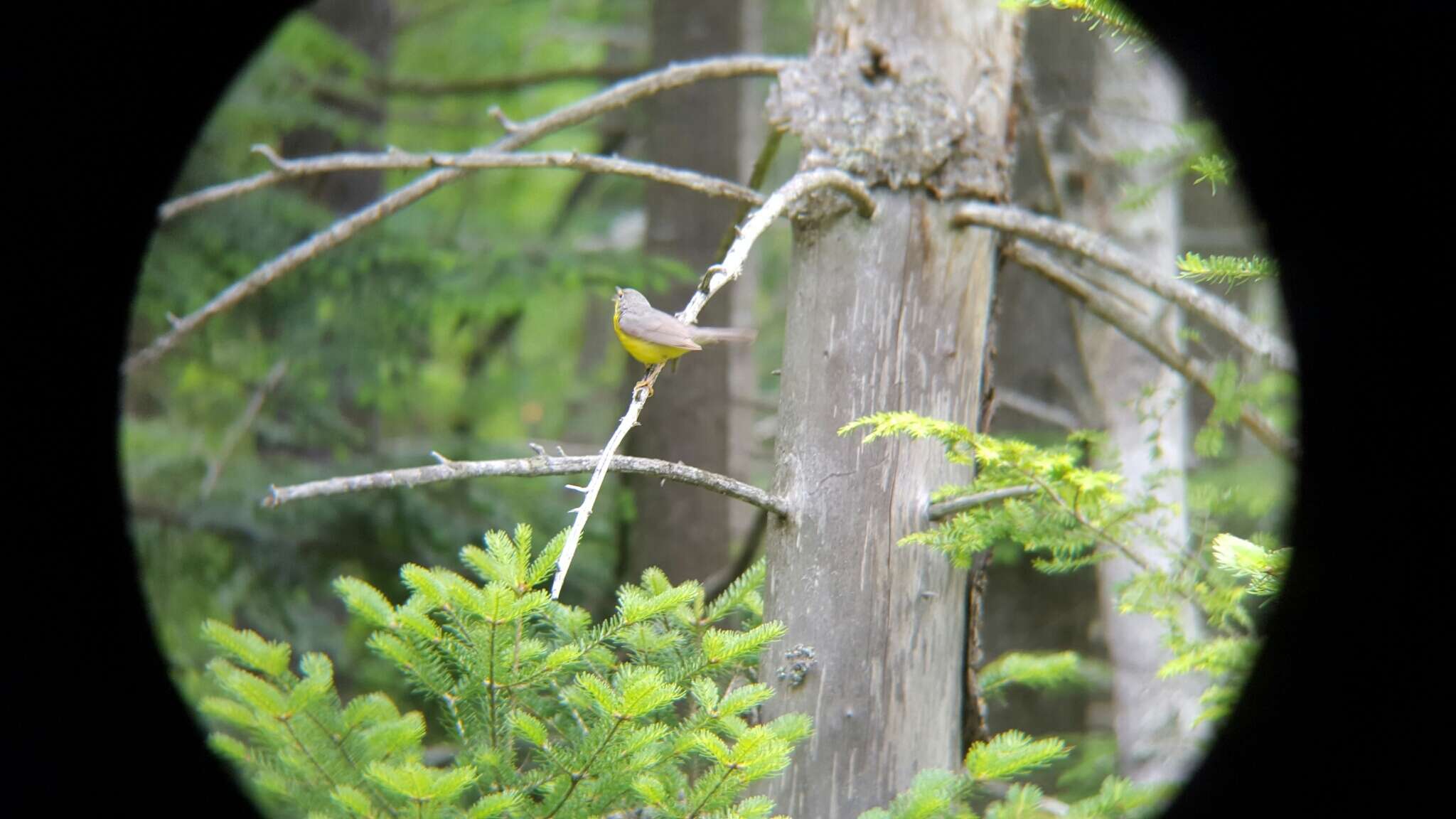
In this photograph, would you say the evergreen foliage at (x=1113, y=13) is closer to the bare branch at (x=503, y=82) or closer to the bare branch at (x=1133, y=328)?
the bare branch at (x=1133, y=328)

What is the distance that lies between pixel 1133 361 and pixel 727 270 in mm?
4448

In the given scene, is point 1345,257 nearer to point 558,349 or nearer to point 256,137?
point 256,137

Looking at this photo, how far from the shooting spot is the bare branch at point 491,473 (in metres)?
2.05

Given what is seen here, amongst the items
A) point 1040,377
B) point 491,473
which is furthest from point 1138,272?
point 1040,377

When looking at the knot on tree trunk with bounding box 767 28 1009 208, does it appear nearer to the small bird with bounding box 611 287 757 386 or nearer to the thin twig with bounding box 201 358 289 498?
the small bird with bounding box 611 287 757 386

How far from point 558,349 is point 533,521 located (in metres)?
10.2

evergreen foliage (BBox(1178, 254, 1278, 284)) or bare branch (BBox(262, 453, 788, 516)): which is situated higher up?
evergreen foliage (BBox(1178, 254, 1278, 284))

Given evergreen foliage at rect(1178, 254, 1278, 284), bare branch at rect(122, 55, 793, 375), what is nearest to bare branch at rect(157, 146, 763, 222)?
bare branch at rect(122, 55, 793, 375)

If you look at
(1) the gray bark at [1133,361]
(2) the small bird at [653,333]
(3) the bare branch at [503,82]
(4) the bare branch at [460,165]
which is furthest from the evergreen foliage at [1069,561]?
(3) the bare branch at [503,82]

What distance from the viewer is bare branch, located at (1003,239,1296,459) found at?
10.1 ft

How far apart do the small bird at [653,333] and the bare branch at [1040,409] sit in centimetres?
195

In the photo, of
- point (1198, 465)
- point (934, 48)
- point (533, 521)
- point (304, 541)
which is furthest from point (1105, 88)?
point (304, 541)

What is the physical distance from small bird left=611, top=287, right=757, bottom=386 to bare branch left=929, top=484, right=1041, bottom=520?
2.54 ft

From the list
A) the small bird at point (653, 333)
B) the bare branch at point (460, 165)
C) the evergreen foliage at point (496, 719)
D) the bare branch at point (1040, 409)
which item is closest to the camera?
the evergreen foliage at point (496, 719)
